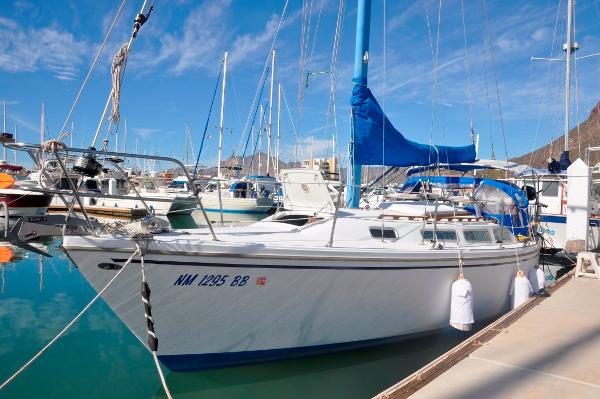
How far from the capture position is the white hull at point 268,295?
444cm

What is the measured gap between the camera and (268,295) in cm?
490

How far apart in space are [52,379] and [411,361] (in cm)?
476

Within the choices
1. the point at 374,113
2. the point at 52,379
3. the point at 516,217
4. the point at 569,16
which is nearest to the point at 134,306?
the point at 52,379

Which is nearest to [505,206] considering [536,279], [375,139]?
[536,279]

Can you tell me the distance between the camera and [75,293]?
9180 millimetres

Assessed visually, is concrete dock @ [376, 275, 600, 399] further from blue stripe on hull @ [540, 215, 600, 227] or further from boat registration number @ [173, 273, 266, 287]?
blue stripe on hull @ [540, 215, 600, 227]

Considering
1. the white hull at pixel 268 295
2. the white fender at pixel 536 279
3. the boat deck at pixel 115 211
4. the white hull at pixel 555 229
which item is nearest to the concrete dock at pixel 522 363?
the white hull at pixel 268 295

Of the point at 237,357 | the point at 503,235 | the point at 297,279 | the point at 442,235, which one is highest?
the point at 442,235

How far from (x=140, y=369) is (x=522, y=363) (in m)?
4.64

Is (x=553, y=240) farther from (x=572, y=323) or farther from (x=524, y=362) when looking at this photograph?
(x=524, y=362)

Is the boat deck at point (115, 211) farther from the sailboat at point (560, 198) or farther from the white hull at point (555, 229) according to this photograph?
the white hull at point (555, 229)

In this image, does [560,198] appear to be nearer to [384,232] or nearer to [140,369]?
[384,232]

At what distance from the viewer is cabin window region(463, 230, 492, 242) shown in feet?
21.8

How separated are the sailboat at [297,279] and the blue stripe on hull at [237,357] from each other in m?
0.02
